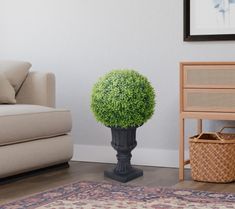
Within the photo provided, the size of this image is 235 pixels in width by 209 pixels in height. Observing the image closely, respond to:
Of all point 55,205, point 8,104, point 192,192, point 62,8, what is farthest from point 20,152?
point 62,8

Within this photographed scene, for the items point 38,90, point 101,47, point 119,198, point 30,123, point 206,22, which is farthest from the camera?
point 101,47

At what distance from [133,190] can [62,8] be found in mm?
1655

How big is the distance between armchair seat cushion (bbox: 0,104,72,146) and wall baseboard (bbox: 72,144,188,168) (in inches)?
14.9

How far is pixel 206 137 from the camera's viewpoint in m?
3.30

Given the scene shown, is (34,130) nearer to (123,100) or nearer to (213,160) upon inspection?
(123,100)

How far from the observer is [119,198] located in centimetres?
267

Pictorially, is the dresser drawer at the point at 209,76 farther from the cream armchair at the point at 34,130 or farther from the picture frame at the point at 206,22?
the cream armchair at the point at 34,130

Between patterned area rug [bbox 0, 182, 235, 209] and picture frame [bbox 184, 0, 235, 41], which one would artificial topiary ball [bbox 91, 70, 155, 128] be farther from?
A: picture frame [bbox 184, 0, 235, 41]

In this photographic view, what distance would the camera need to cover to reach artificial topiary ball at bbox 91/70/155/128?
3.15m

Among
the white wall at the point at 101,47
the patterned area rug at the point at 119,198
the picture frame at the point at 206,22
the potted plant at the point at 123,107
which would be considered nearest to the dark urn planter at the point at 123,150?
the potted plant at the point at 123,107

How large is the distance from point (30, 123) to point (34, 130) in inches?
2.2

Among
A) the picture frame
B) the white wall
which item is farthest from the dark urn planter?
the picture frame

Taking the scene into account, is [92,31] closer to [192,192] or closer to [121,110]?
[121,110]

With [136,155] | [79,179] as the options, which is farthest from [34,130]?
[136,155]
